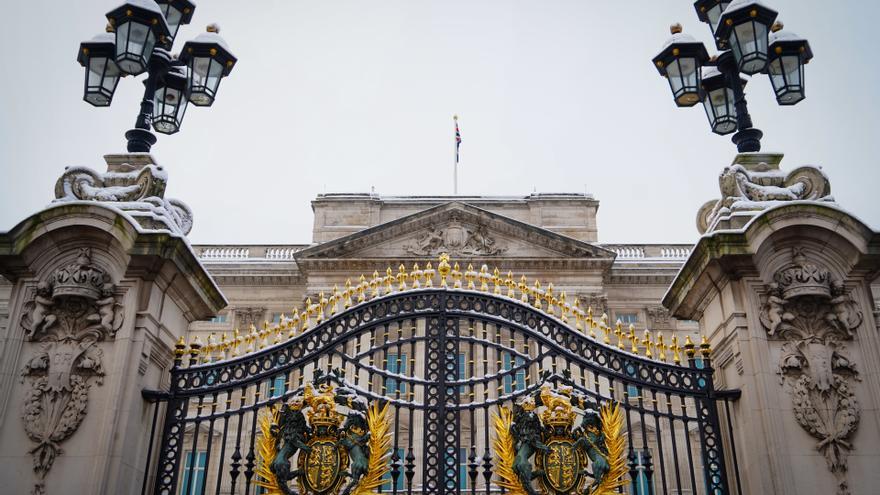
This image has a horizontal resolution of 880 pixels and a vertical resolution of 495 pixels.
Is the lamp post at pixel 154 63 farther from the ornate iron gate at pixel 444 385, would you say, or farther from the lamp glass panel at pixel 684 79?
the lamp glass panel at pixel 684 79

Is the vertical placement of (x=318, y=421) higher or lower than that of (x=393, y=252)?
lower

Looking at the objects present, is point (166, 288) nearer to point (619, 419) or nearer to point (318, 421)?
point (318, 421)

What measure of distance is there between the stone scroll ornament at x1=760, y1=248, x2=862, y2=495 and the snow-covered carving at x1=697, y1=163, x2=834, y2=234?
70 cm

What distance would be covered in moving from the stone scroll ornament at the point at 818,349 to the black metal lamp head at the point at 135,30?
715 centimetres

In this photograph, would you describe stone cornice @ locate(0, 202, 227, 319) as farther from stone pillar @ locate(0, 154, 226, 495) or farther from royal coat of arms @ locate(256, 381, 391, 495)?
royal coat of arms @ locate(256, 381, 391, 495)

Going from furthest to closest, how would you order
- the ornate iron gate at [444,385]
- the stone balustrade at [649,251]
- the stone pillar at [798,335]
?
the stone balustrade at [649,251]
the ornate iron gate at [444,385]
the stone pillar at [798,335]

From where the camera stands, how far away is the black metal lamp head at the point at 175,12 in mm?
9195

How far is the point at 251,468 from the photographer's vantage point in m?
7.53

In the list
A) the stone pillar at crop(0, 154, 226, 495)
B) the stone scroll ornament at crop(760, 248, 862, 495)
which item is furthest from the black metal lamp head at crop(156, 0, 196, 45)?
the stone scroll ornament at crop(760, 248, 862, 495)

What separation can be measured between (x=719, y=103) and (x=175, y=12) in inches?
266

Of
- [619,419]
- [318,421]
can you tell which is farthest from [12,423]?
[619,419]

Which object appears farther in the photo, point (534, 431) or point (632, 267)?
point (632, 267)

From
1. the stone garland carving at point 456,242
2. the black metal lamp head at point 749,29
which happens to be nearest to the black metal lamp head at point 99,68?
the black metal lamp head at point 749,29

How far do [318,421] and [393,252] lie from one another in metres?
24.5
